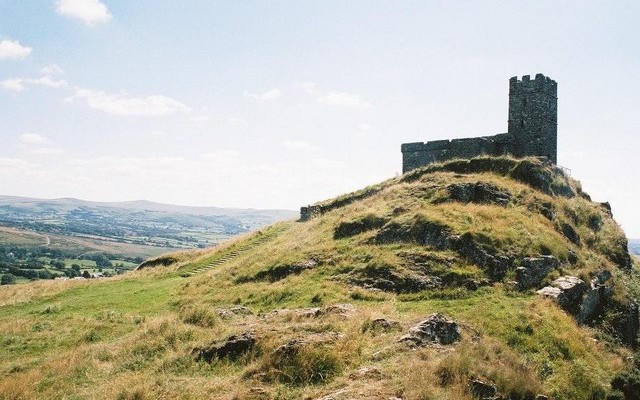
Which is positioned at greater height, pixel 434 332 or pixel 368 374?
pixel 434 332

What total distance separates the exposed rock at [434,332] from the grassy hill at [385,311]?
0.07 metres

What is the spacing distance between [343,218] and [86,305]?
1675 cm

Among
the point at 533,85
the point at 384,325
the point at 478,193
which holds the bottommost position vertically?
the point at 384,325

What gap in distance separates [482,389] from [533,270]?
1281 cm

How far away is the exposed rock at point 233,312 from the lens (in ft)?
67.1

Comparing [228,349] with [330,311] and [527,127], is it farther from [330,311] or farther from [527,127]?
[527,127]

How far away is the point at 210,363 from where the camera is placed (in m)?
13.9

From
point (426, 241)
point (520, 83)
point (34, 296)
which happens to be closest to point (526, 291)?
point (426, 241)

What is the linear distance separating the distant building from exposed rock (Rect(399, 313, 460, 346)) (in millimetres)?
26479

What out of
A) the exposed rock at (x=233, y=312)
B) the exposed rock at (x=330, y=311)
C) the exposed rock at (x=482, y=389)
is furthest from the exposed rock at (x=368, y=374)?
the exposed rock at (x=233, y=312)

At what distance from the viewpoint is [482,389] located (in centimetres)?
1166

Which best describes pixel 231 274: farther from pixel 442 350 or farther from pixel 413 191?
pixel 442 350

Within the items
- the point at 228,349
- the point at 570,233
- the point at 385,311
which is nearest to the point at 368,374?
the point at 228,349

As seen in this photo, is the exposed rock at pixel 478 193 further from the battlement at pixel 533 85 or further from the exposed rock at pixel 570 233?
the battlement at pixel 533 85
